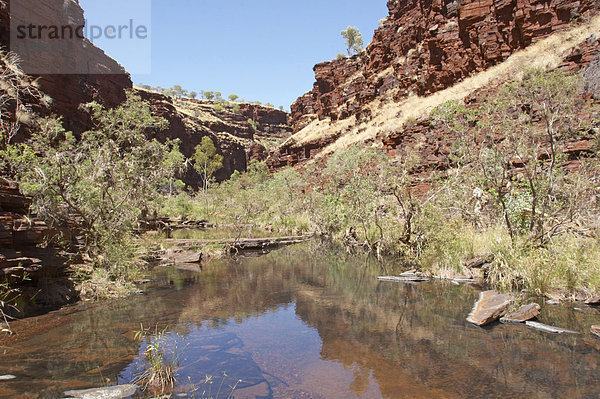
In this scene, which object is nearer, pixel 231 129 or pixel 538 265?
pixel 538 265

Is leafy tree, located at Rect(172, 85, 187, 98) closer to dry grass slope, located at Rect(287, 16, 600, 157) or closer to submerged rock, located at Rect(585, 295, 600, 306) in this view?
dry grass slope, located at Rect(287, 16, 600, 157)

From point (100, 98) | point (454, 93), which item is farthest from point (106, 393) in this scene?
point (100, 98)

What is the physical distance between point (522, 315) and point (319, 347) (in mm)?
4065

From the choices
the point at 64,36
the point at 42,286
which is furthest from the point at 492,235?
the point at 64,36

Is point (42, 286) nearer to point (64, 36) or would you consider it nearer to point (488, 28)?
point (488, 28)

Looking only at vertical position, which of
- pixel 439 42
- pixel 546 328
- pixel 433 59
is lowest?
pixel 546 328

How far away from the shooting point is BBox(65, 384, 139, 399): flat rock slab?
4.19 metres

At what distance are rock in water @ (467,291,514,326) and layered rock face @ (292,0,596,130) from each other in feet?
105

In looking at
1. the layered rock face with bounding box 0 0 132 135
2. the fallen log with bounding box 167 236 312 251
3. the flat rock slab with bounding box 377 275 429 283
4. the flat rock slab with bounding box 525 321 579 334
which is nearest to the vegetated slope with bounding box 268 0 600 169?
the flat rock slab with bounding box 377 275 429 283

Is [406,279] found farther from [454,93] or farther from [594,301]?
[454,93]

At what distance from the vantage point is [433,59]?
136 ft

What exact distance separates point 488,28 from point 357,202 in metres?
29.4

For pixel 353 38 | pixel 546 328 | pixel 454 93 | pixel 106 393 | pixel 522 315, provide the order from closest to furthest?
pixel 106 393 → pixel 546 328 → pixel 522 315 → pixel 454 93 → pixel 353 38

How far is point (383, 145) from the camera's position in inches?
1455
